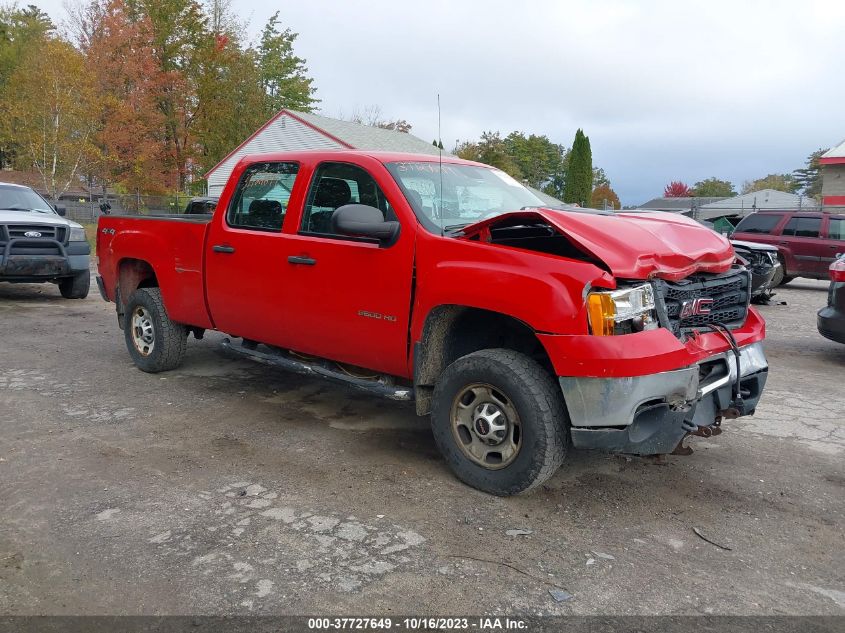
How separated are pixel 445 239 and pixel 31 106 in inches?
930

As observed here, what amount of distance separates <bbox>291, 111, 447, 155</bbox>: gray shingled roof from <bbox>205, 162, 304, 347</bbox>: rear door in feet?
86.3

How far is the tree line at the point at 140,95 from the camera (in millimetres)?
23453

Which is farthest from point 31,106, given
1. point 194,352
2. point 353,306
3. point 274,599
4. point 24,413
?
point 274,599

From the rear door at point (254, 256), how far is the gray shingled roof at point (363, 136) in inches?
1036

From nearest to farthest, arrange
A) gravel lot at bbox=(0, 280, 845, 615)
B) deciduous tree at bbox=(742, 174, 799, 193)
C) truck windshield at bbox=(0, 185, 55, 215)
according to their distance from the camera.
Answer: gravel lot at bbox=(0, 280, 845, 615)
truck windshield at bbox=(0, 185, 55, 215)
deciduous tree at bbox=(742, 174, 799, 193)

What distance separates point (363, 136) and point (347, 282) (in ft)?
104

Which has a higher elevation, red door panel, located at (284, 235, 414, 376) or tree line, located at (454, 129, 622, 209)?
tree line, located at (454, 129, 622, 209)

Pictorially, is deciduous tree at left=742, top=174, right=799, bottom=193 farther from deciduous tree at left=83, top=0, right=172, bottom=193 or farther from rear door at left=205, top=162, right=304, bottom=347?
rear door at left=205, top=162, right=304, bottom=347

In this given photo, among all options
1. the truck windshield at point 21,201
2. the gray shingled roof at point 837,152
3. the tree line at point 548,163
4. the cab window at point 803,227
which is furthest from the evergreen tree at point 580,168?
the truck windshield at point 21,201

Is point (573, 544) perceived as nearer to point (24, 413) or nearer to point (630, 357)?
point (630, 357)

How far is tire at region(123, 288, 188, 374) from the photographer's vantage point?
6348mm

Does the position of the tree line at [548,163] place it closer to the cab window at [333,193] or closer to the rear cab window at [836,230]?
the rear cab window at [836,230]

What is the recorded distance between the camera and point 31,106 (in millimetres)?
22953

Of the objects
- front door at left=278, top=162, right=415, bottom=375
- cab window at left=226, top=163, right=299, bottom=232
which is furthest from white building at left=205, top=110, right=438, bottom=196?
front door at left=278, top=162, right=415, bottom=375
